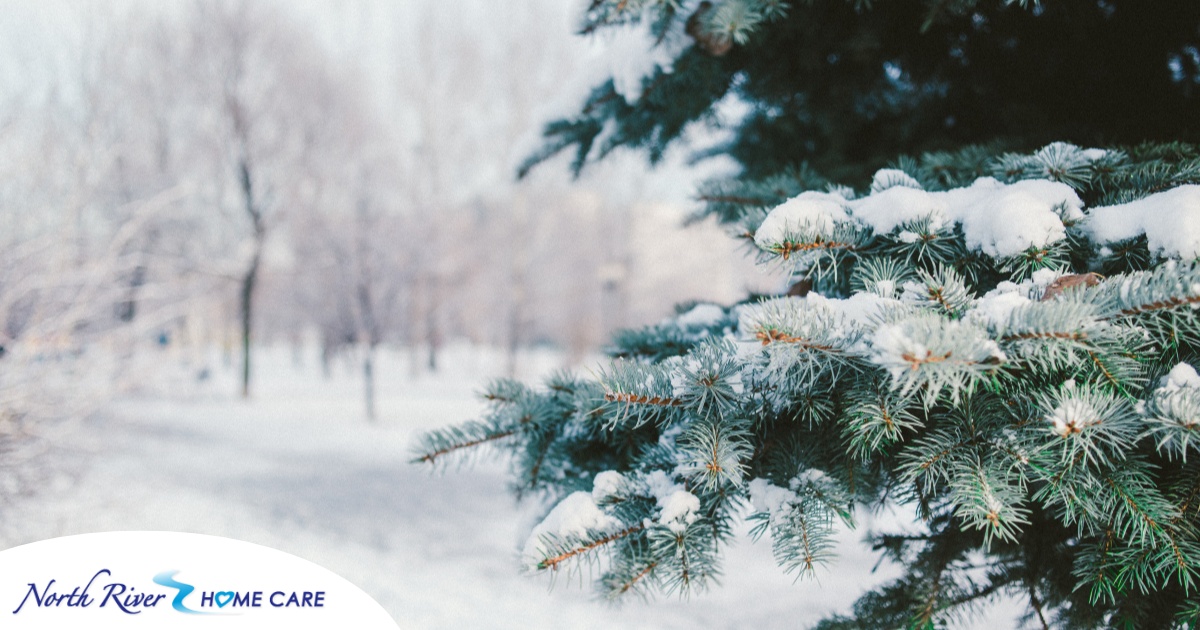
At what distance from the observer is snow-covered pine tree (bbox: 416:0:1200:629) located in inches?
34.8

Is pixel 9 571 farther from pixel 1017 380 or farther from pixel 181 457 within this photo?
pixel 181 457

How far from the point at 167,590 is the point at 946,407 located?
2.09m

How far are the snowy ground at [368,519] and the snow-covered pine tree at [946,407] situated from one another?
7.6 inches

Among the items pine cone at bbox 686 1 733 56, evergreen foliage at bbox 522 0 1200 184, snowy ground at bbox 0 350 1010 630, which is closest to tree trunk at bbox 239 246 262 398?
snowy ground at bbox 0 350 1010 630

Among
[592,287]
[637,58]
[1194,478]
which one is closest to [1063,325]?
[1194,478]

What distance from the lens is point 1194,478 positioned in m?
1.02

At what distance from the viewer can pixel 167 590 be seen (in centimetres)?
175

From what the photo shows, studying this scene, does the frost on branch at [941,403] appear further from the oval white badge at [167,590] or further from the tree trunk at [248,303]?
the tree trunk at [248,303]

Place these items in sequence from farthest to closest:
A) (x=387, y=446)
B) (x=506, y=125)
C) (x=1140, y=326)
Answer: (x=506, y=125)
(x=387, y=446)
(x=1140, y=326)

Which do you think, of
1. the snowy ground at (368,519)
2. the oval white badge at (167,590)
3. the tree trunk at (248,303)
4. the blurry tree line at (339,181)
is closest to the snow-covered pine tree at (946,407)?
the snowy ground at (368,519)

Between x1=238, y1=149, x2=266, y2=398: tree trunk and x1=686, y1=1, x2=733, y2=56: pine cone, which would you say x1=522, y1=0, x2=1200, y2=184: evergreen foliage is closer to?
x1=686, y1=1, x2=733, y2=56: pine cone

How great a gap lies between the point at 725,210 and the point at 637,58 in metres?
0.55

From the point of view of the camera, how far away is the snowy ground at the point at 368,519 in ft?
9.82

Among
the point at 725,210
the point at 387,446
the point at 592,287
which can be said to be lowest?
the point at 387,446
